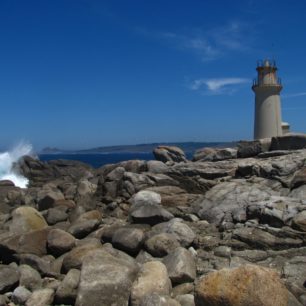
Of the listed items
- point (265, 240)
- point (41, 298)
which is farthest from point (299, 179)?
point (41, 298)

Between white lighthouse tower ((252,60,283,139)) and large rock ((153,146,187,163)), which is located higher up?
white lighthouse tower ((252,60,283,139))

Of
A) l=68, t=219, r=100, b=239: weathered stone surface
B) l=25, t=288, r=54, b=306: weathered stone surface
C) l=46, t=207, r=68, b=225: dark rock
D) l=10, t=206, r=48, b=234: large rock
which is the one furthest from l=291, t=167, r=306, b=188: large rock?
l=25, t=288, r=54, b=306: weathered stone surface

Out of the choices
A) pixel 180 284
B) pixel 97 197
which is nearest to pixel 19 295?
pixel 180 284

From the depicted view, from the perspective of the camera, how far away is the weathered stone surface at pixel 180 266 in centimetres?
1155

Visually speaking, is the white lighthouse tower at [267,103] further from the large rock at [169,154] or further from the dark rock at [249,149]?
the dark rock at [249,149]

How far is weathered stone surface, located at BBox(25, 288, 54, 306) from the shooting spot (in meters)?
10.9

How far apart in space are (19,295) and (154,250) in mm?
3881

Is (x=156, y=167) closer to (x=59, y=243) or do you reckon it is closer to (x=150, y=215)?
(x=150, y=215)

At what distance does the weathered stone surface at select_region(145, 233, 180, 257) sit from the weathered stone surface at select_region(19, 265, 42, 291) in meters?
3.08

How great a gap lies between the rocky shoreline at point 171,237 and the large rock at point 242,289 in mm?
17

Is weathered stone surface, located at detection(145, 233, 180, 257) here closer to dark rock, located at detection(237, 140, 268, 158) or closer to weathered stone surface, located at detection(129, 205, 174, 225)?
weathered stone surface, located at detection(129, 205, 174, 225)

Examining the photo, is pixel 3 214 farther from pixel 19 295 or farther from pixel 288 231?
pixel 288 231

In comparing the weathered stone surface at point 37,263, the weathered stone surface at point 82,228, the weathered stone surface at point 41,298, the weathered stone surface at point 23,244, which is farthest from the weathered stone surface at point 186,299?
the weathered stone surface at point 82,228

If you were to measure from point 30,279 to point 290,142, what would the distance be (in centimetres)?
1502
